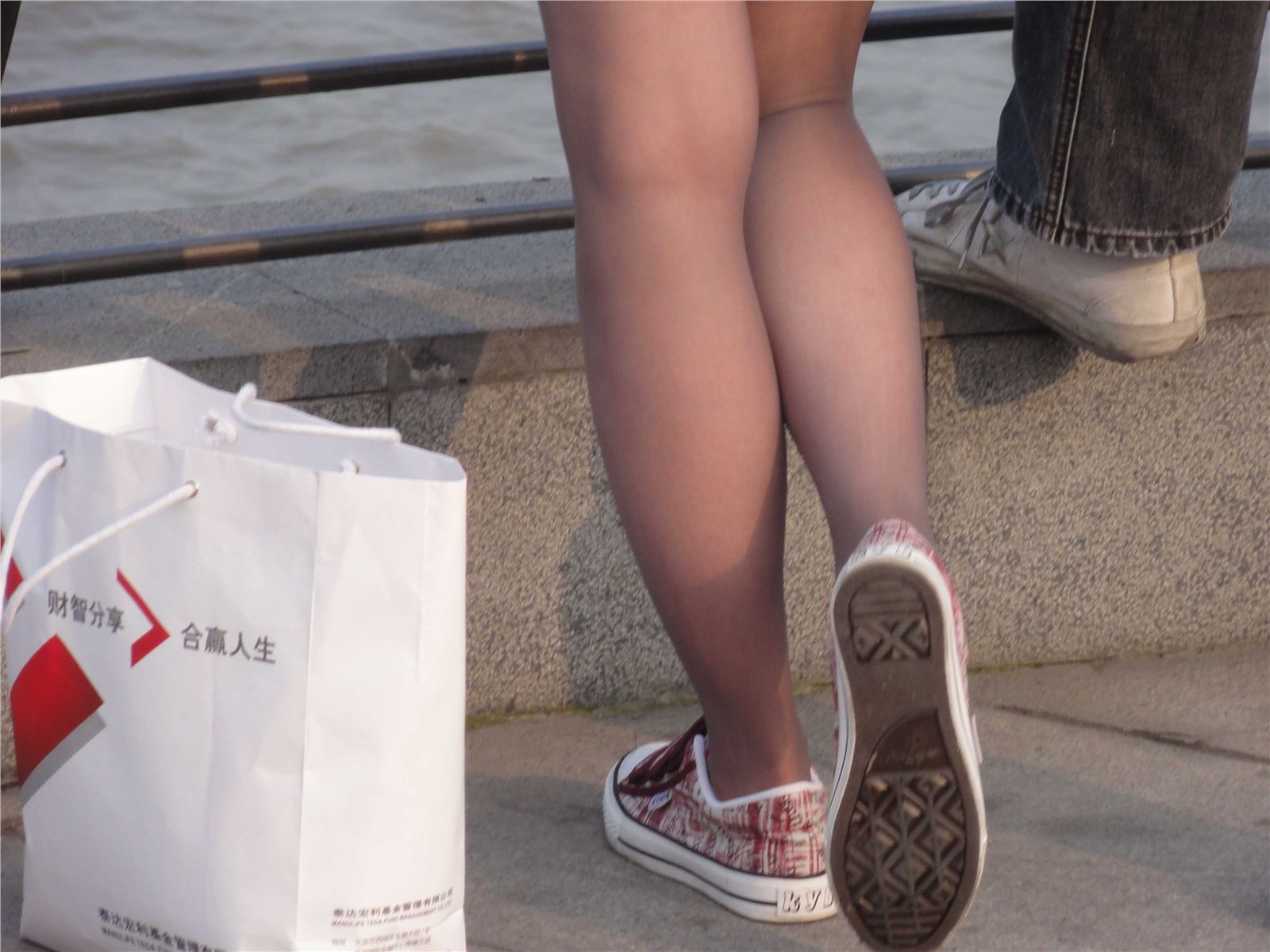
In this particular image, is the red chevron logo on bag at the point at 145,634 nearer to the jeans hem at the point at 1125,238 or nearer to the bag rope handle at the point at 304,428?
the bag rope handle at the point at 304,428

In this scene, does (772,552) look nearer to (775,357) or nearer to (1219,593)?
(775,357)

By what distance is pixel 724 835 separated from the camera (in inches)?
62.8

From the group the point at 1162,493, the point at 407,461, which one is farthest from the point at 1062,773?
the point at 407,461

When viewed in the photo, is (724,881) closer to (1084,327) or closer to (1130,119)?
(1084,327)

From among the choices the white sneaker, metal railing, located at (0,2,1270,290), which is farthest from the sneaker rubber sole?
metal railing, located at (0,2,1270,290)

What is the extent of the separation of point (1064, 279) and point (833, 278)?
0.49 metres

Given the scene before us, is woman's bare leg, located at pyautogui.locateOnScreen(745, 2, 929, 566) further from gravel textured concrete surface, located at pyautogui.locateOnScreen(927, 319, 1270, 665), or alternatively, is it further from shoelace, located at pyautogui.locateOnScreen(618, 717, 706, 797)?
gravel textured concrete surface, located at pyautogui.locateOnScreen(927, 319, 1270, 665)

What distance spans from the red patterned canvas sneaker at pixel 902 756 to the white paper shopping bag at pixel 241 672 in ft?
1.01

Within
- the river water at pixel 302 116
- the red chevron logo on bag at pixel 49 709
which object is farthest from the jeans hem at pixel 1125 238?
the river water at pixel 302 116

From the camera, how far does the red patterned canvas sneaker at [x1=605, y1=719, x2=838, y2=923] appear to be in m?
1.56

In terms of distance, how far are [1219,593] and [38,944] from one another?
59.9 inches

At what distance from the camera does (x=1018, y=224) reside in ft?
5.99

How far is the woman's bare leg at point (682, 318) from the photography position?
4.11ft

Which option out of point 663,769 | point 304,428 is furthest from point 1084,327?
point 304,428
